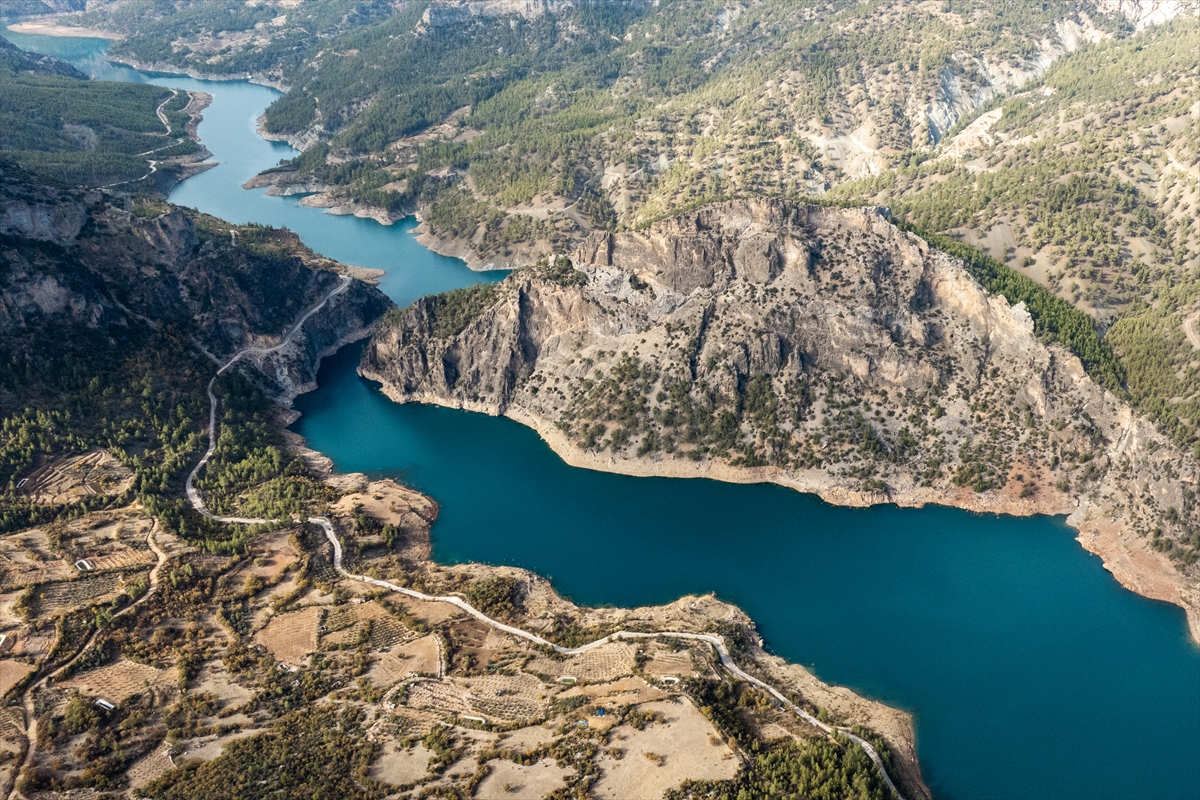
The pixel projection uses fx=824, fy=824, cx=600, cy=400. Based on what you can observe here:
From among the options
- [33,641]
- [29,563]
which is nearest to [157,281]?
[29,563]

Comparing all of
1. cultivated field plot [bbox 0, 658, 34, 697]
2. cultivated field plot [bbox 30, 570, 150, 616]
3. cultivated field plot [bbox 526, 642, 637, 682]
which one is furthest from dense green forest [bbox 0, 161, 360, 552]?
cultivated field plot [bbox 526, 642, 637, 682]

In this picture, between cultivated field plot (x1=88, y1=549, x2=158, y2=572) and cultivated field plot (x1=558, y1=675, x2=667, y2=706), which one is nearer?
cultivated field plot (x1=558, y1=675, x2=667, y2=706)

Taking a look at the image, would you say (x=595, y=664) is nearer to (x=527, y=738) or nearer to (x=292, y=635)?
(x=527, y=738)

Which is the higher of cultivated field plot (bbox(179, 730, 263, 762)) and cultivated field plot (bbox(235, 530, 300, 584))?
cultivated field plot (bbox(179, 730, 263, 762))

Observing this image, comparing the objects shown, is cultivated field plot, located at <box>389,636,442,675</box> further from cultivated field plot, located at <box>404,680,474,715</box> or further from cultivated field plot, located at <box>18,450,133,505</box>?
cultivated field plot, located at <box>18,450,133,505</box>

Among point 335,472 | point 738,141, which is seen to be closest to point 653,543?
point 335,472

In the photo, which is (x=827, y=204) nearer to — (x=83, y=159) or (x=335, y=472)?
(x=335, y=472)
